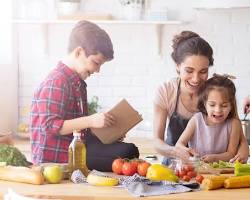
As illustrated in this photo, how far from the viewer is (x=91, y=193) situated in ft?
6.72

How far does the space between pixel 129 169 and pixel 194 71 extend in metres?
0.57

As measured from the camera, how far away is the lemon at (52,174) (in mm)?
2170

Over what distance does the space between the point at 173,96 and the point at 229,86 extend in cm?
24

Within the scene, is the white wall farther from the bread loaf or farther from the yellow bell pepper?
the yellow bell pepper

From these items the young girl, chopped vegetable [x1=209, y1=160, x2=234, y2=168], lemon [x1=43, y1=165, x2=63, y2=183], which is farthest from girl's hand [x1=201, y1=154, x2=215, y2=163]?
lemon [x1=43, y1=165, x2=63, y2=183]

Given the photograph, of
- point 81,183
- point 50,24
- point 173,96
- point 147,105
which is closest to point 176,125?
point 173,96

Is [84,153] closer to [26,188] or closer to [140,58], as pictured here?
[26,188]

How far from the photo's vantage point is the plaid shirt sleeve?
2.44 metres

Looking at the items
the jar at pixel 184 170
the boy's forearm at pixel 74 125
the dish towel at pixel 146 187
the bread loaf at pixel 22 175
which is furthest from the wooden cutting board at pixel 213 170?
the bread loaf at pixel 22 175

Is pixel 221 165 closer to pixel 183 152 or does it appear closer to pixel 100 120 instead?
pixel 183 152

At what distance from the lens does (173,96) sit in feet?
8.96

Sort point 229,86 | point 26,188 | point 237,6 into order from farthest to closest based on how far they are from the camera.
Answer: point 237,6 → point 229,86 → point 26,188

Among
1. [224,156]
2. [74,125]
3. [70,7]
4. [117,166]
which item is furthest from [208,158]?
[70,7]

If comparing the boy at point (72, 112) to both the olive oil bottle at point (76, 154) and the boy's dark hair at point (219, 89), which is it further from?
the boy's dark hair at point (219, 89)
